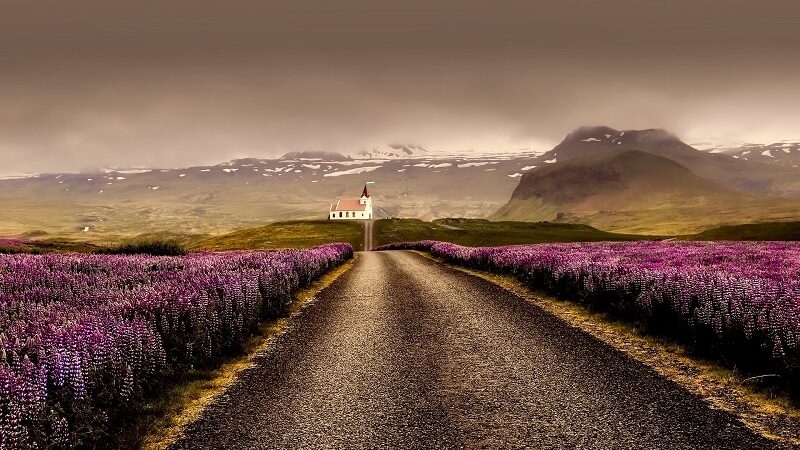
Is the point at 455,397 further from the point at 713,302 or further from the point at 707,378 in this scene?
the point at 713,302

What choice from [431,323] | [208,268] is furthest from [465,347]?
[208,268]

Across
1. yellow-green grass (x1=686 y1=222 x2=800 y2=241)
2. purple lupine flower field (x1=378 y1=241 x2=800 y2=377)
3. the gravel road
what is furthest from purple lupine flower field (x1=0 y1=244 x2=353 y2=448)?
yellow-green grass (x1=686 y1=222 x2=800 y2=241)

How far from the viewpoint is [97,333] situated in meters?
6.94

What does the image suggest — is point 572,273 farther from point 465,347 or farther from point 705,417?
point 705,417

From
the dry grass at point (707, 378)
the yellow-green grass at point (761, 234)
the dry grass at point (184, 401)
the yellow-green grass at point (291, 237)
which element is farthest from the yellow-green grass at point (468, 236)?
the dry grass at point (184, 401)

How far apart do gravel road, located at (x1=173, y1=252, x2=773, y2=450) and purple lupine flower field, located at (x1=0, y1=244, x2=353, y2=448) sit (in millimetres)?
1172

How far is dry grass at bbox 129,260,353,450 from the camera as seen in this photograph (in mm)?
6812

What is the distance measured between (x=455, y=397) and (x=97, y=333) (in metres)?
5.19

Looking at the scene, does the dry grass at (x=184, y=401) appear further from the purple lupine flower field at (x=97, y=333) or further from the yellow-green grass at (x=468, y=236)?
the yellow-green grass at (x=468, y=236)

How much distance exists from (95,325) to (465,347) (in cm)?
705

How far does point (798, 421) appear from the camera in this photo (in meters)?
6.90

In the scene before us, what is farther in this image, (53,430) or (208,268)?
(208,268)

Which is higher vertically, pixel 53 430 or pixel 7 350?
pixel 7 350

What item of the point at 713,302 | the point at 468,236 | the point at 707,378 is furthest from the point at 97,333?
the point at 468,236
